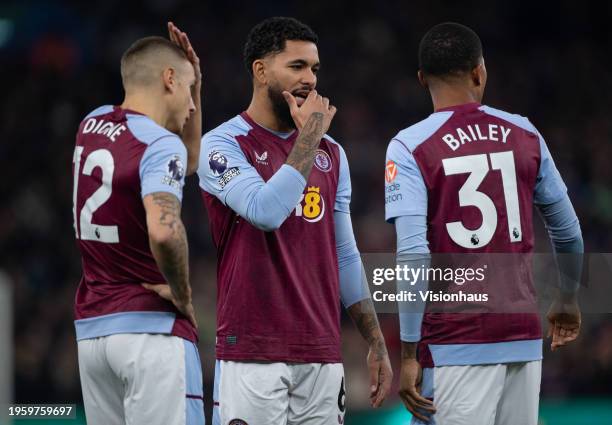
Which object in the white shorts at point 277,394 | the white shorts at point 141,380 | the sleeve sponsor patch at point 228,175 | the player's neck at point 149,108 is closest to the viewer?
the white shorts at point 141,380

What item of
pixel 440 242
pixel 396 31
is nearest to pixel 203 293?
pixel 396 31

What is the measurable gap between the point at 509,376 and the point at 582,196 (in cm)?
907

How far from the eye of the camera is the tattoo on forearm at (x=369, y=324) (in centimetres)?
564

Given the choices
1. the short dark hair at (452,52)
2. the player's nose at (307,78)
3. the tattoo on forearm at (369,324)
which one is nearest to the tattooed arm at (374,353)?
the tattoo on forearm at (369,324)

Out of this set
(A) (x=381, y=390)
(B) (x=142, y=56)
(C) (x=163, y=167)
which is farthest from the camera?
(A) (x=381, y=390)

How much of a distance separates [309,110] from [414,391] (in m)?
1.38

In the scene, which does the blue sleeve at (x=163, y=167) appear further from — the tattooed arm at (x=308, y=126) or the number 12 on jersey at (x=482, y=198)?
the number 12 on jersey at (x=482, y=198)

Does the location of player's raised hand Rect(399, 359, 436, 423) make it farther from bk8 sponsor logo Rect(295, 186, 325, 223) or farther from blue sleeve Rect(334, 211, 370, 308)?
bk8 sponsor logo Rect(295, 186, 325, 223)

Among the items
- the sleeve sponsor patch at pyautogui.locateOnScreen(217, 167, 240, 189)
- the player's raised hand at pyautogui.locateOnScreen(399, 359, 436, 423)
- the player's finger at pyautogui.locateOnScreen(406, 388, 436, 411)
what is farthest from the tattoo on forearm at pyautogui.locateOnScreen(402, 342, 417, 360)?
the sleeve sponsor patch at pyautogui.locateOnScreen(217, 167, 240, 189)

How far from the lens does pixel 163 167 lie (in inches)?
185

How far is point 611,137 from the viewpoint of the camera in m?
15.1

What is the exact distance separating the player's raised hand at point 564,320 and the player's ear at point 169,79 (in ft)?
7.02
